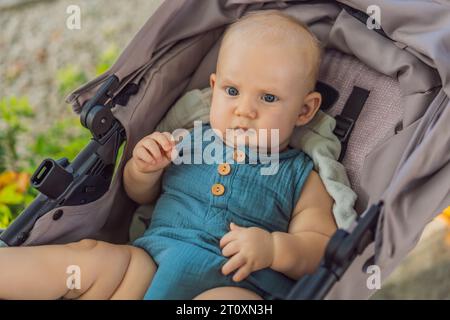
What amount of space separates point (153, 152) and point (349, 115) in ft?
1.79

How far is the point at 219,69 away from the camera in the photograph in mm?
1822

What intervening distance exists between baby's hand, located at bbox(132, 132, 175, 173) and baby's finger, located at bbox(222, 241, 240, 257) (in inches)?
13.4

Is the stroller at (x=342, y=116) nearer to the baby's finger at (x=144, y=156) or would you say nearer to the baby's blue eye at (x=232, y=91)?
the baby's finger at (x=144, y=156)

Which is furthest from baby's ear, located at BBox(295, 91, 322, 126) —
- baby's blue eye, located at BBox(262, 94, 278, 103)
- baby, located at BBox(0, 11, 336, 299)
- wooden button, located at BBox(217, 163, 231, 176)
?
wooden button, located at BBox(217, 163, 231, 176)

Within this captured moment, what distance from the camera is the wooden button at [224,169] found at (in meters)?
1.78

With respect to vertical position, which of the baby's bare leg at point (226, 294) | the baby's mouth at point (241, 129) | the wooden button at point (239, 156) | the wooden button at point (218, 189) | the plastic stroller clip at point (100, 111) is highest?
the plastic stroller clip at point (100, 111)

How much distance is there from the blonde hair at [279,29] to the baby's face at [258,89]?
0.11 feet

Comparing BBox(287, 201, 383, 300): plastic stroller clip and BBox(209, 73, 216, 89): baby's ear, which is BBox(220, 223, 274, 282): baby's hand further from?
BBox(209, 73, 216, 89): baby's ear

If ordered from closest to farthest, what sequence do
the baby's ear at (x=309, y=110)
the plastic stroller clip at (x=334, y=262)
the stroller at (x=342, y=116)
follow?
the plastic stroller clip at (x=334, y=262)
the stroller at (x=342, y=116)
the baby's ear at (x=309, y=110)

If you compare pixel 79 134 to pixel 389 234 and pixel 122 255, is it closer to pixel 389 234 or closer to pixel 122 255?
pixel 122 255

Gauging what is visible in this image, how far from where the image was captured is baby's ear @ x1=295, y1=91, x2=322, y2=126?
6.13ft

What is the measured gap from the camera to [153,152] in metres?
1.79

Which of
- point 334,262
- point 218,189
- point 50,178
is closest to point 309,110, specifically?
point 218,189

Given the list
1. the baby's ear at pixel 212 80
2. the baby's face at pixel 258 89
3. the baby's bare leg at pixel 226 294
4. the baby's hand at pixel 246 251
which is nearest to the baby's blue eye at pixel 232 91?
the baby's face at pixel 258 89
